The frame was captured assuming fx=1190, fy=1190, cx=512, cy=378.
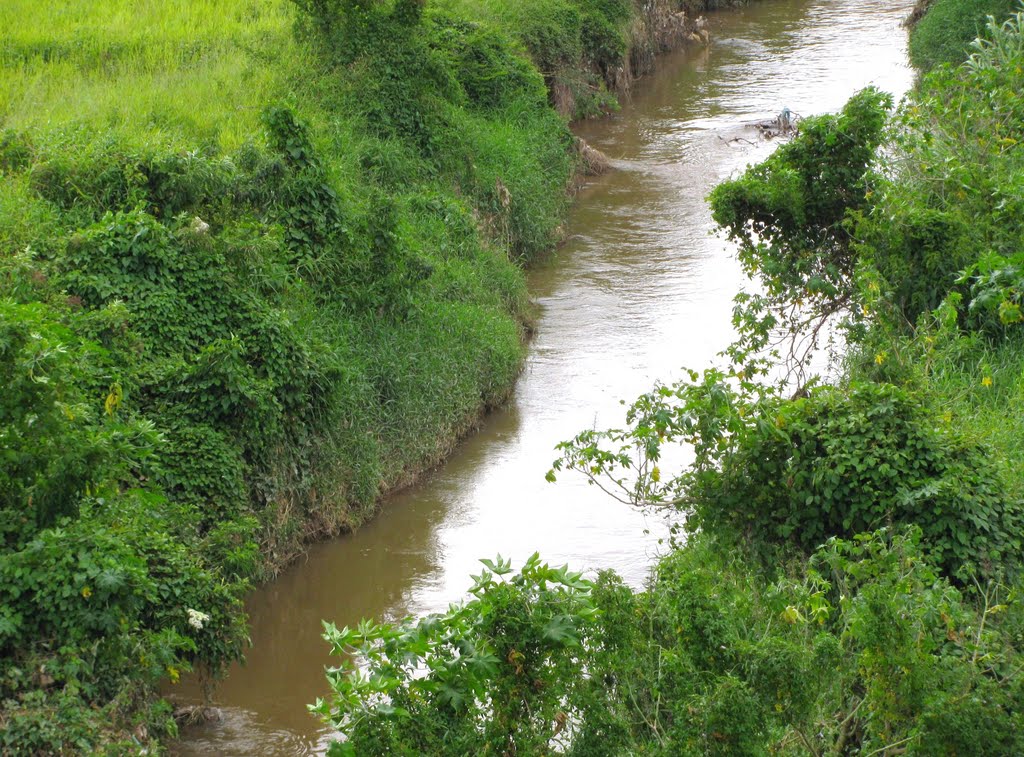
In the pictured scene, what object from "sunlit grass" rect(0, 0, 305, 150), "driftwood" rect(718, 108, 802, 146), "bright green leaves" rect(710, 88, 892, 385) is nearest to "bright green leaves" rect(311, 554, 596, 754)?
"bright green leaves" rect(710, 88, 892, 385)

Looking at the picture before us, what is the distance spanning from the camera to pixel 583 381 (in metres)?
12.2

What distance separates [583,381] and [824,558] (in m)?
6.52

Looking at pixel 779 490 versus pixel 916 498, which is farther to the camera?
pixel 779 490

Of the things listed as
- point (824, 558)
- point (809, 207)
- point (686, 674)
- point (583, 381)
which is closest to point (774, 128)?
point (583, 381)

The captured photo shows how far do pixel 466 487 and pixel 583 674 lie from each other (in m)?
5.35

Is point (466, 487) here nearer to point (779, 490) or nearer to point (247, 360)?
point (247, 360)

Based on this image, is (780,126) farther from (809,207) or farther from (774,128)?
(809,207)

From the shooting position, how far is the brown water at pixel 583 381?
27.0 feet

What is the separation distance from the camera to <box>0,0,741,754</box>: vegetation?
5.82 m

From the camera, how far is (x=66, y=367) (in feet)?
20.0

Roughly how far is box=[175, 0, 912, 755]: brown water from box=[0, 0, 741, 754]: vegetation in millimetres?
356

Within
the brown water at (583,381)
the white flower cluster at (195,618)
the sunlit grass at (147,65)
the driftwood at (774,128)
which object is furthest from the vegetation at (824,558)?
the driftwood at (774,128)

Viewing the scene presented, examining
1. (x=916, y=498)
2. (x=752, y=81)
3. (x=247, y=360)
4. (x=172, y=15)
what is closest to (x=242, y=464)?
(x=247, y=360)

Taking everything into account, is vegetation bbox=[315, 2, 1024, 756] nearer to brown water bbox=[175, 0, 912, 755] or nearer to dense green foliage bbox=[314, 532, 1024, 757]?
dense green foliage bbox=[314, 532, 1024, 757]
